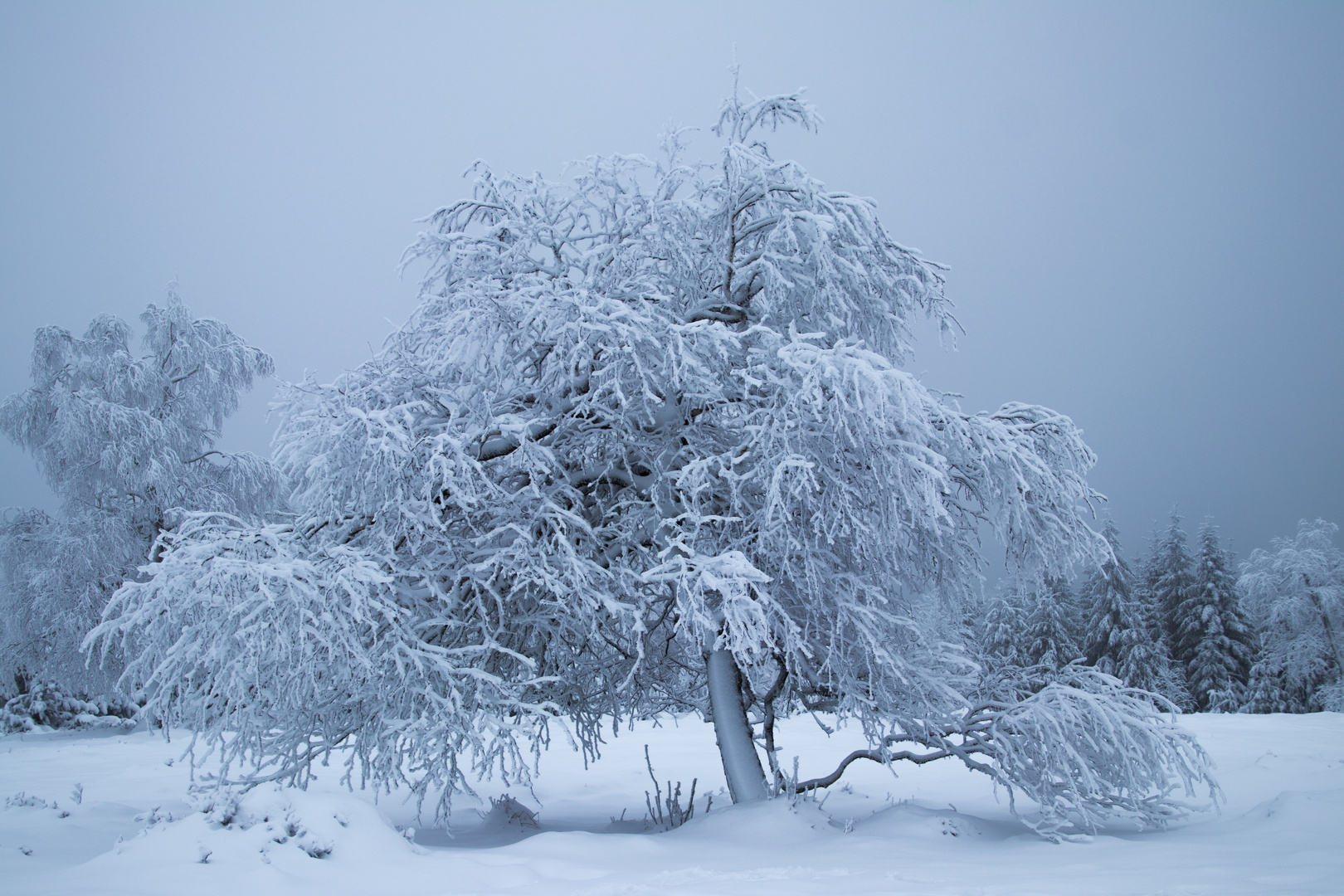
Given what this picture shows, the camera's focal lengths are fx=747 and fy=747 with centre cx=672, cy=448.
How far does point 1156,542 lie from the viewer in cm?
3095

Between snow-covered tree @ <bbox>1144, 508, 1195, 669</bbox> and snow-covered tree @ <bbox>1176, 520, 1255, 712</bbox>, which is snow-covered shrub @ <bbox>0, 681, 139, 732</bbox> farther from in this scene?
snow-covered tree @ <bbox>1144, 508, 1195, 669</bbox>

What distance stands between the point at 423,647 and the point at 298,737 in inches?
46.8

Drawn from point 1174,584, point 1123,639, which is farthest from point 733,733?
point 1174,584

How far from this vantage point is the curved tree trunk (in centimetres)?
553

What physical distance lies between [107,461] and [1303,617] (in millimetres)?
32398

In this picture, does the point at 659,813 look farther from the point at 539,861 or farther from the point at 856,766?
the point at 856,766

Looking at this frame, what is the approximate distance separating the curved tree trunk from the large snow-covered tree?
0.02m

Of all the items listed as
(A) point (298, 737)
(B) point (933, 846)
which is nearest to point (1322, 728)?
(B) point (933, 846)

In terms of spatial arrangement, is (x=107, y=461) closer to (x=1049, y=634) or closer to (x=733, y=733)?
(x=733, y=733)

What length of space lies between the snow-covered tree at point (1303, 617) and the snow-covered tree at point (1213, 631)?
92cm

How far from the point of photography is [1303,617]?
24000mm

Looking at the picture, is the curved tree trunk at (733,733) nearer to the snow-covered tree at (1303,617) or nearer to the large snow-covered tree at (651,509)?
the large snow-covered tree at (651,509)

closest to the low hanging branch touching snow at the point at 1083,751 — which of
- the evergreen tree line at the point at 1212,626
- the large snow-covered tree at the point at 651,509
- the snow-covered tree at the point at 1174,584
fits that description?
the large snow-covered tree at the point at 651,509

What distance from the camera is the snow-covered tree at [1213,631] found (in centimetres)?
2598
